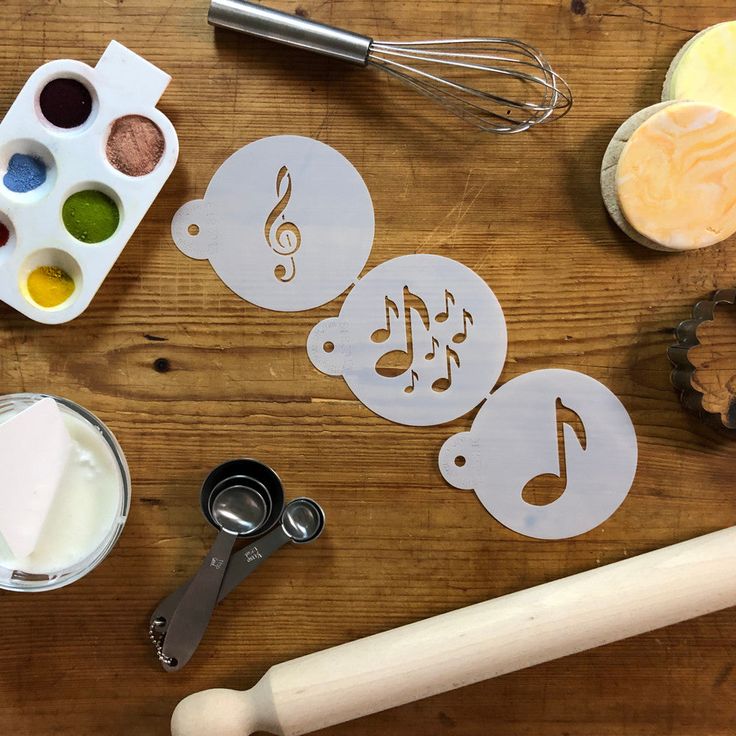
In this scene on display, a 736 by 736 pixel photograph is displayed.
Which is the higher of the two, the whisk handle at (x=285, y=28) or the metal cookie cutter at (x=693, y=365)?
the whisk handle at (x=285, y=28)

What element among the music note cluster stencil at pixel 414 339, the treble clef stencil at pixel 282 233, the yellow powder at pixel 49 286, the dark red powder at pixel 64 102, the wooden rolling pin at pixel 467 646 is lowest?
the wooden rolling pin at pixel 467 646

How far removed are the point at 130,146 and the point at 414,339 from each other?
37 centimetres

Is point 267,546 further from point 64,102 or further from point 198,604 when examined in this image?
point 64,102

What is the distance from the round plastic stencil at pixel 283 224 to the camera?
777 millimetres

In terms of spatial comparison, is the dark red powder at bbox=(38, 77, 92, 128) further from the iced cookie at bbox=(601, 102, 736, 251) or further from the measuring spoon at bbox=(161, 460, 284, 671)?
the iced cookie at bbox=(601, 102, 736, 251)

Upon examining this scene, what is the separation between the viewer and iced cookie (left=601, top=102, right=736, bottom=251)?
750 mm

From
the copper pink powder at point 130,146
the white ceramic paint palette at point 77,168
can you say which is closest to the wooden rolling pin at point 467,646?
the white ceramic paint palette at point 77,168

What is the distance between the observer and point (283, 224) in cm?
78

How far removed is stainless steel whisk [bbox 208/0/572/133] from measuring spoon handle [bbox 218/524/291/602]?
1.69 feet

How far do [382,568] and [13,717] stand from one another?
439mm

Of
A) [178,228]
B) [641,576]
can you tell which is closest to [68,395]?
[178,228]

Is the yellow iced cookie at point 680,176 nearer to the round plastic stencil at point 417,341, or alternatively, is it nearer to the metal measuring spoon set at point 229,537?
the round plastic stencil at point 417,341

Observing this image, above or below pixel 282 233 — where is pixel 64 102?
above

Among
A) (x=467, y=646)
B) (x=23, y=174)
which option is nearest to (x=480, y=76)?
(x=23, y=174)
